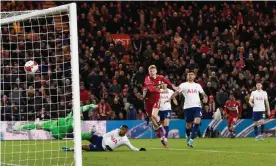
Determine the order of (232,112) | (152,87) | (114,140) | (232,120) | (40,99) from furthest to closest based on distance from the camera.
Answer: (232,120), (232,112), (40,99), (152,87), (114,140)

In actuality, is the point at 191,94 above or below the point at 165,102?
above

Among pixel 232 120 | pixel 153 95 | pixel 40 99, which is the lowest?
pixel 232 120

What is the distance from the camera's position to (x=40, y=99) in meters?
25.0

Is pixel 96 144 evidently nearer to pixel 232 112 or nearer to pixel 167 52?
pixel 232 112

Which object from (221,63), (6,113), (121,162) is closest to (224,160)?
(121,162)

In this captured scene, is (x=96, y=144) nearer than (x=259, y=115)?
Yes

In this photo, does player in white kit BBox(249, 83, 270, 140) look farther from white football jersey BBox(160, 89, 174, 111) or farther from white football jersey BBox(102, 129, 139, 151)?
white football jersey BBox(102, 129, 139, 151)

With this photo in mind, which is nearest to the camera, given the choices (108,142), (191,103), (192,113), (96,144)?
(108,142)

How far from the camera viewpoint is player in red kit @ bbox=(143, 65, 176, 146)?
19.4 m

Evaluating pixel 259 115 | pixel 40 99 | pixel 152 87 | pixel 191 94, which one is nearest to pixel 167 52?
pixel 259 115

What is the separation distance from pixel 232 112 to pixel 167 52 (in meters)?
4.99

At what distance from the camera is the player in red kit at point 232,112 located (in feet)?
94.2

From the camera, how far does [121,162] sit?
14.4 meters

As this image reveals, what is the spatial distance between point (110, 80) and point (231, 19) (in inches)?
353
